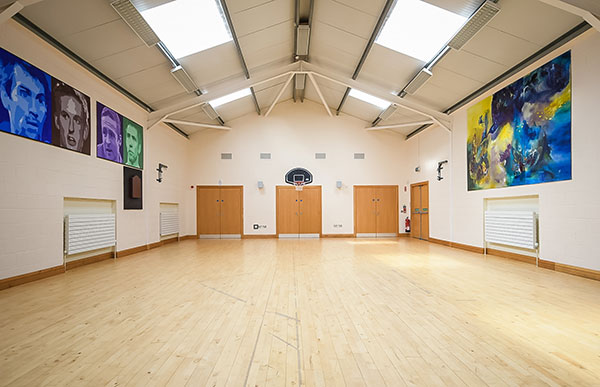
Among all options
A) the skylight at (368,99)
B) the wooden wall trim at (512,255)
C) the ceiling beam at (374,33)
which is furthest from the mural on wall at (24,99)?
the wooden wall trim at (512,255)

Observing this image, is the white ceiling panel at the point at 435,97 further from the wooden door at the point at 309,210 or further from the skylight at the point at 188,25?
the skylight at the point at 188,25

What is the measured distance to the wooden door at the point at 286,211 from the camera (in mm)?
10547

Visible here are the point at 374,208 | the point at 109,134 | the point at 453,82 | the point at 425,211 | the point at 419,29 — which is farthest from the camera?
the point at 374,208

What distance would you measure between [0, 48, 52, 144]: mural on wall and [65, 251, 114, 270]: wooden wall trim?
2.20 metres

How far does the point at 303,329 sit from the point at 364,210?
28.3ft

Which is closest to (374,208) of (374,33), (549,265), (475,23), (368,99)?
(368,99)

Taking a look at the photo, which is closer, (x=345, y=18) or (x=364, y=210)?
(x=345, y=18)

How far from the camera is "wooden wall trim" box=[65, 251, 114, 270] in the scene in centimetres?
505

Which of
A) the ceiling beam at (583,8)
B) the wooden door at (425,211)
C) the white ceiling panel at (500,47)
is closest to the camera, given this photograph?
the ceiling beam at (583,8)

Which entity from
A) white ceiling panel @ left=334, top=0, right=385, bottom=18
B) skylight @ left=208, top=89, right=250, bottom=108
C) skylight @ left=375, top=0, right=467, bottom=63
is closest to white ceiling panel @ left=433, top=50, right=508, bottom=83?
skylight @ left=375, top=0, right=467, bottom=63

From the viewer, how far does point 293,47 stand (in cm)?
737

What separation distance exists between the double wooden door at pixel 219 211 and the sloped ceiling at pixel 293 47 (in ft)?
9.71

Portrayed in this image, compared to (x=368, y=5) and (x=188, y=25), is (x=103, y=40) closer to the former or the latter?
(x=188, y=25)

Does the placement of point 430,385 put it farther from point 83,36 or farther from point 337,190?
point 337,190
